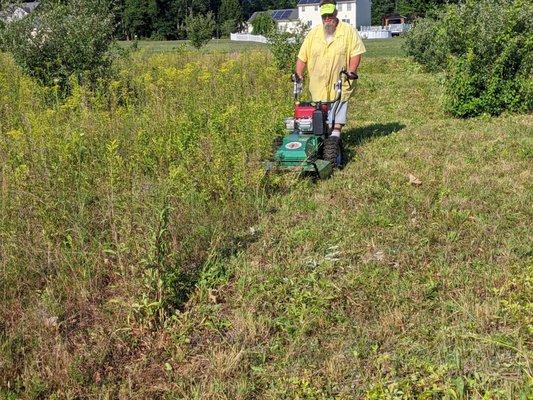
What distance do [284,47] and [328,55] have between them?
28.5ft

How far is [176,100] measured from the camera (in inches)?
294

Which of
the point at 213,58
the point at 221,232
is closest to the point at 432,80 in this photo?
the point at 213,58

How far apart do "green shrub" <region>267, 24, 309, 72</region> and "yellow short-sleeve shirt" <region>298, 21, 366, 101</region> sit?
7950 mm

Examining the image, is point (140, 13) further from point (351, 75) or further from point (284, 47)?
point (351, 75)

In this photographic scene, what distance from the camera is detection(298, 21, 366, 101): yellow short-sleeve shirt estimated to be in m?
6.33

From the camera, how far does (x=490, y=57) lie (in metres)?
8.87

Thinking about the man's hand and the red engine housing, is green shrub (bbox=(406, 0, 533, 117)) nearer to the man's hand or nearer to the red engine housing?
the man's hand

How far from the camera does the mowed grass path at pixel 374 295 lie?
261 centimetres

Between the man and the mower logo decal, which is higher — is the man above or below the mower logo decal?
above

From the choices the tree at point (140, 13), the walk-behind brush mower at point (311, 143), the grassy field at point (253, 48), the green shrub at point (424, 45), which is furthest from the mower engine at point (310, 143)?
the tree at point (140, 13)

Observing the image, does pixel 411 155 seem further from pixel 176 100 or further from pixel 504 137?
pixel 176 100

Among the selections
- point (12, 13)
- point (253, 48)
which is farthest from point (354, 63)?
point (253, 48)

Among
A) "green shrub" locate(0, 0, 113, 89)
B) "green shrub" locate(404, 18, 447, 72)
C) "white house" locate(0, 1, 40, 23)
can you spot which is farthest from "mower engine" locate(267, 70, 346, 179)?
"green shrub" locate(404, 18, 447, 72)

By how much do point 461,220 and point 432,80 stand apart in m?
10.5
